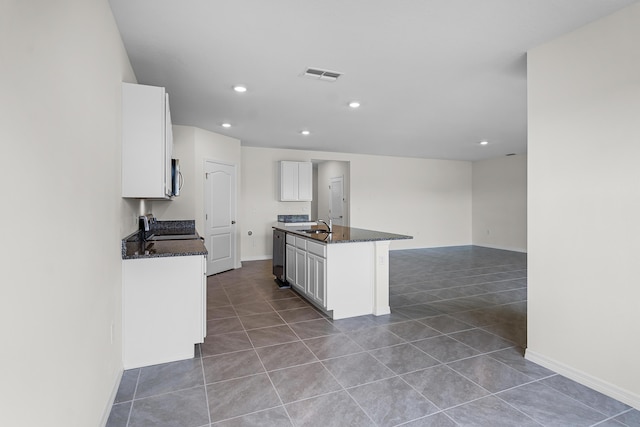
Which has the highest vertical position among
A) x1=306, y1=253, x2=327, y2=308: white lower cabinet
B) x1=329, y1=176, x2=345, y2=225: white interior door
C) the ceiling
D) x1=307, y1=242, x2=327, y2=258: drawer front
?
the ceiling

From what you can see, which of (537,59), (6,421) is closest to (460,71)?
(537,59)

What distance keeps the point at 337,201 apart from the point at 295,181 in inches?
73.2

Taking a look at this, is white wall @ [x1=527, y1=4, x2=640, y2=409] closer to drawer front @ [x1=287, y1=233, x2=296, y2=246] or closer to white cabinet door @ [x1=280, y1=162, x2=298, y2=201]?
drawer front @ [x1=287, y1=233, x2=296, y2=246]

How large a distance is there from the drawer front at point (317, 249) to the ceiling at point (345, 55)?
1.76 metres

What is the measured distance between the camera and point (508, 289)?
193 inches

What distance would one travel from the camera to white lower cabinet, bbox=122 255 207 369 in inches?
102

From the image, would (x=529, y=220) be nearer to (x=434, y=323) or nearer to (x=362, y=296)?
(x=434, y=323)

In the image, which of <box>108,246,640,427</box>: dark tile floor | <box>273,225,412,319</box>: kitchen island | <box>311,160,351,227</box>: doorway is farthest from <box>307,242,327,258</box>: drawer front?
<box>311,160,351,227</box>: doorway

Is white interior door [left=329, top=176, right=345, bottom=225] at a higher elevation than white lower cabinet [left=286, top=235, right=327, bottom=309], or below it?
higher

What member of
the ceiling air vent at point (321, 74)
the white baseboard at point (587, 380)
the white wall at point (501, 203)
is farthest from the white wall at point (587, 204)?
the white wall at point (501, 203)

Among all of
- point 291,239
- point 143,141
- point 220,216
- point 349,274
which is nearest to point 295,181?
point 220,216

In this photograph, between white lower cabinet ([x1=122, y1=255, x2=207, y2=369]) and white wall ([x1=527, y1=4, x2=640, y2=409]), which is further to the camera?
white lower cabinet ([x1=122, y1=255, x2=207, y2=369])

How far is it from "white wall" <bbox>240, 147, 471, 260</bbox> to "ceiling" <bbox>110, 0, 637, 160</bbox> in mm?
2221

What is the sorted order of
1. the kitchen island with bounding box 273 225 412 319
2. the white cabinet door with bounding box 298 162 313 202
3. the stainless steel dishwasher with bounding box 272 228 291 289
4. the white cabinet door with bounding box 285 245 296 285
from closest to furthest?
1. the kitchen island with bounding box 273 225 412 319
2. the white cabinet door with bounding box 285 245 296 285
3. the stainless steel dishwasher with bounding box 272 228 291 289
4. the white cabinet door with bounding box 298 162 313 202
